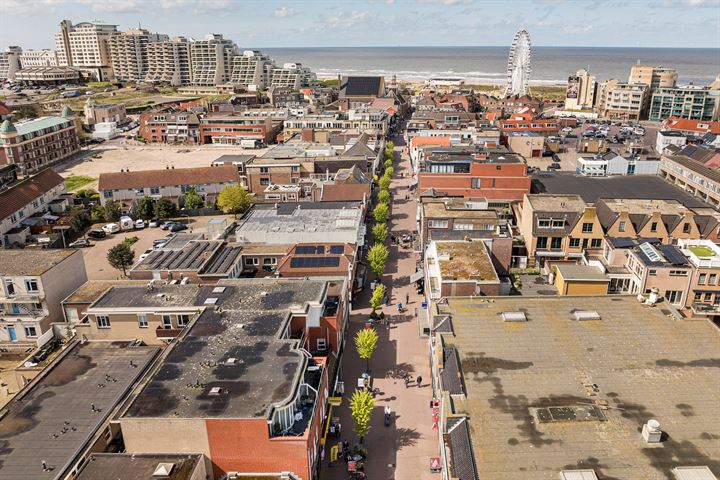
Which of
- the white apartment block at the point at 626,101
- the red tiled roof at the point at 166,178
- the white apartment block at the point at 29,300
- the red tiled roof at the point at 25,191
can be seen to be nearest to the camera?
the white apartment block at the point at 29,300

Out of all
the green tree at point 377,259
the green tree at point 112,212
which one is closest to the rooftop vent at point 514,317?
the green tree at point 377,259

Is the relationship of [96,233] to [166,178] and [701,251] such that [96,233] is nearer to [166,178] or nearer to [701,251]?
[166,178]

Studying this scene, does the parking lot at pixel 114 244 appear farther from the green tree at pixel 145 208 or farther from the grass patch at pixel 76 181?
the grass patch at pixel 76 181

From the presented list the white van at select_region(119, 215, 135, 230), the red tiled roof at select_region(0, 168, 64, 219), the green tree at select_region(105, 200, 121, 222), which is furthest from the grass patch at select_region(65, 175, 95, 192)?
the white van at select_region(119, 215, 135, 230)

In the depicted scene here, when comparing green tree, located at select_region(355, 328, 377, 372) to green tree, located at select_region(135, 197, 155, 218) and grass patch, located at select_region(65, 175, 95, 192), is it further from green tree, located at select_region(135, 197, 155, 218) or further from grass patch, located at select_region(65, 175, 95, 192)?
grass patch, located at select_region(65, 175, 95, 192)

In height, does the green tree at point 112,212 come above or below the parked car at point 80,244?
above

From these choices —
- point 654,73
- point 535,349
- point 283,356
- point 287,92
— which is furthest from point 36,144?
point 654,73

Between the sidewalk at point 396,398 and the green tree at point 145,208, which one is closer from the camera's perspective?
the sidewalk at point 396,398
